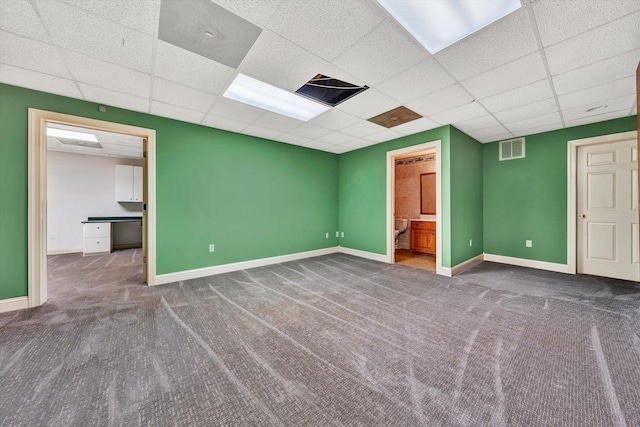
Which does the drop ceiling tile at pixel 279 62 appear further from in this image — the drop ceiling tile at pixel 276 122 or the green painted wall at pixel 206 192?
the green painted wall at pixel 206 192

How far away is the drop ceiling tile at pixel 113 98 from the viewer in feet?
8.63

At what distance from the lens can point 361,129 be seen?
3969 millimetres

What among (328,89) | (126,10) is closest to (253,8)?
(126,10)

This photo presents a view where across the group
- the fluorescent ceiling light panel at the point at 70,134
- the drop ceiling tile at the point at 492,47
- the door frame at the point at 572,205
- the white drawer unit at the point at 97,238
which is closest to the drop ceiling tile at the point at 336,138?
the drop ceiling tile at the point at 492,47

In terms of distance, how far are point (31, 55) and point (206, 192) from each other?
2177 millimetres

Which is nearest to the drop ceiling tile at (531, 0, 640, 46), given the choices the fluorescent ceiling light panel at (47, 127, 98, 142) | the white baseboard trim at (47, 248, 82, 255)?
the fluorescent ceiling light panel at (47, 127, 98, 142)

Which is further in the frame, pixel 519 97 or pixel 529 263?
pixel 529 263

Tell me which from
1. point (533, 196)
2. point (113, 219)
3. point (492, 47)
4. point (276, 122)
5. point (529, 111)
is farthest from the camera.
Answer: point (113, 219)

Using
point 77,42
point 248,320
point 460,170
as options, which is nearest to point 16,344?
point 248,320

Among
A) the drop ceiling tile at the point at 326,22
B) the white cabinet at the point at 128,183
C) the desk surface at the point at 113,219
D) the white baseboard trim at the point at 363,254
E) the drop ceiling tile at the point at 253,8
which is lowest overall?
the white baseboard trim at the point at 363,254

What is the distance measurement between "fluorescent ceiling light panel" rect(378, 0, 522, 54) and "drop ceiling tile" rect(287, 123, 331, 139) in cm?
216

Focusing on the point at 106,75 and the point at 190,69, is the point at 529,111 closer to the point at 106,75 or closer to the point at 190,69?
the point at 190,69

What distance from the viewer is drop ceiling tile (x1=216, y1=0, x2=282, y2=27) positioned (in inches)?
60.7

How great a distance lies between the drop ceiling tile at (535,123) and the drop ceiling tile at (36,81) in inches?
233
